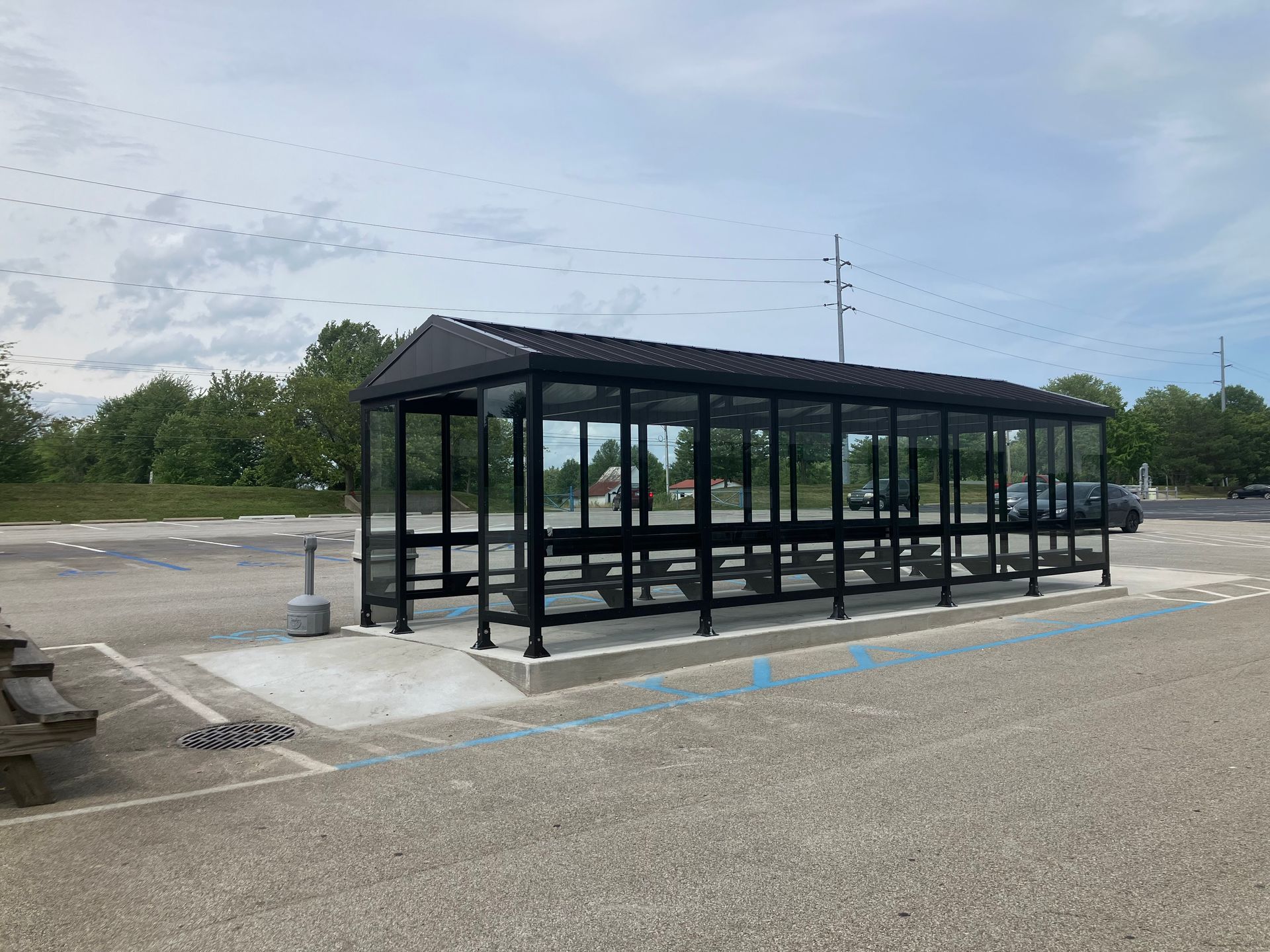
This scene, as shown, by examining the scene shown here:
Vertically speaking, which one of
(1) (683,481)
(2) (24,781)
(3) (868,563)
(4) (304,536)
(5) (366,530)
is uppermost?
(1) (683,481)

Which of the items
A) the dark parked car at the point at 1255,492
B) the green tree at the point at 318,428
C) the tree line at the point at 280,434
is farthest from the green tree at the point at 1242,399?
the green tree at the point at 318,428

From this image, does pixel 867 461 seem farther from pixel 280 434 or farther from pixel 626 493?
pixel 280 434

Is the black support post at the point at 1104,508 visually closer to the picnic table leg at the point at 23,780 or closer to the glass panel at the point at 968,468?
the glass panel at the point at 968,468

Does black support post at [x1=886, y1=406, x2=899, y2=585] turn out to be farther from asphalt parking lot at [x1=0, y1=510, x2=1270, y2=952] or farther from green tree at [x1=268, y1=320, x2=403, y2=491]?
green tree at [x1=268, y1=320, x2=403, y2=491]

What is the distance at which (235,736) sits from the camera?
21.0 ft

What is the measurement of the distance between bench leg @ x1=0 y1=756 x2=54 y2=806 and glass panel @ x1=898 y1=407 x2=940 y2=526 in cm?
958

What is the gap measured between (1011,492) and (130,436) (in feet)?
287

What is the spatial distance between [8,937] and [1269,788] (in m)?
5.68

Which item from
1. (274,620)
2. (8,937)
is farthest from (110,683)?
(8,937)

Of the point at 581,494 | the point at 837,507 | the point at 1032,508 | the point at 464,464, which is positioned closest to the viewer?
the point at 581,494

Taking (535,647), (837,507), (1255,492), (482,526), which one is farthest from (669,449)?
(1255,492)

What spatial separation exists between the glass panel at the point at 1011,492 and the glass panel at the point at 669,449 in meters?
4.77

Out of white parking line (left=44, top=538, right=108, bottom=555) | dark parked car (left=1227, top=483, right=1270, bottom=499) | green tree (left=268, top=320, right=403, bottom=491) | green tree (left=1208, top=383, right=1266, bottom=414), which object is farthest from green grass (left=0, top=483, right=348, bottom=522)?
green tree (left=1208, top=383, right=1266, bottom=414)

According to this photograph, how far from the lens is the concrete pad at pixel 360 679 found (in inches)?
281
